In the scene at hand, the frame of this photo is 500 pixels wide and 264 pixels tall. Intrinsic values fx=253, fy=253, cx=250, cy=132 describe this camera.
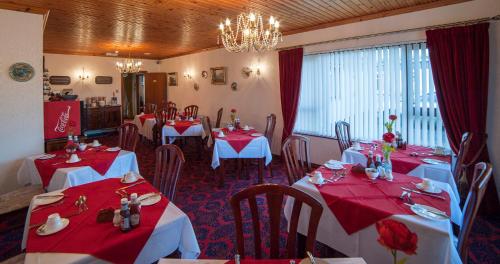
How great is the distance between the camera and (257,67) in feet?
19.3

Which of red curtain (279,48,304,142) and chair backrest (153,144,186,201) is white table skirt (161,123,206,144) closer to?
red curtain (279,48,304,142)

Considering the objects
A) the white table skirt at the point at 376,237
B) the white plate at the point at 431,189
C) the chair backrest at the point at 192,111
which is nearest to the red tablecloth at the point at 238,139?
the white table skirt at the point at 376,237

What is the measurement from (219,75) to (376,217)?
19.5 feet

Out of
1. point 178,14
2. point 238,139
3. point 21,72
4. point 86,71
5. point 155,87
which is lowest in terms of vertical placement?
point 238,139

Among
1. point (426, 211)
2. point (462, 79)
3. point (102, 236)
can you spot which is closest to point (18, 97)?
point (102, 236)

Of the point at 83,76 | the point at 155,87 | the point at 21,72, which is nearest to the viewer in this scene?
the point at 21,72

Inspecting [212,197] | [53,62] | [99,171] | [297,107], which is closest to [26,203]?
[99,171]

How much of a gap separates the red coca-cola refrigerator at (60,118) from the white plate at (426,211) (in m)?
4.36

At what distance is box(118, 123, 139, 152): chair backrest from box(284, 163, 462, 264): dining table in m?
2.59

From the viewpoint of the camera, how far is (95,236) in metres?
1.36

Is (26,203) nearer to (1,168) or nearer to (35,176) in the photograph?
(35,176)

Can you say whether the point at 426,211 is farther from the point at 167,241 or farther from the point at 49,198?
the point at 49,198

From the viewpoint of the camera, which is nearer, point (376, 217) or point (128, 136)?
point (376, 217)

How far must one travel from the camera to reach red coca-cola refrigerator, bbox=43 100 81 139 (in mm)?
3854
